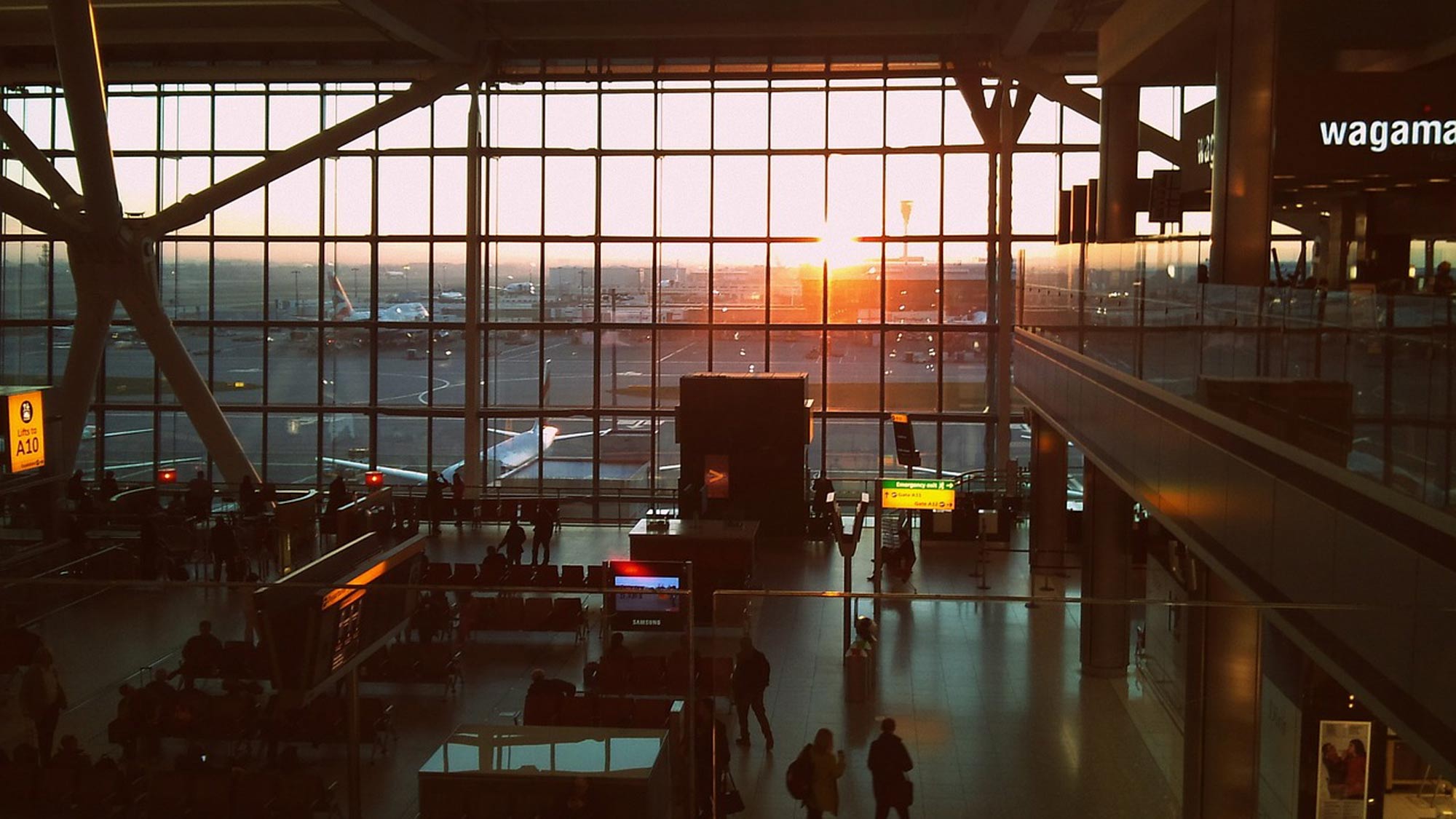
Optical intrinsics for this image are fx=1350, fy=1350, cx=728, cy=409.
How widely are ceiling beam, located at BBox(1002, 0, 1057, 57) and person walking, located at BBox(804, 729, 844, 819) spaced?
17.1 m

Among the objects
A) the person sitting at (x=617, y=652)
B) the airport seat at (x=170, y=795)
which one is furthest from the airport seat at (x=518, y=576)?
the airport seat at (x=170, y=795)

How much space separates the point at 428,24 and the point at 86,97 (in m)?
6.75

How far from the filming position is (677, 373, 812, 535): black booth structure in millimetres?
25578

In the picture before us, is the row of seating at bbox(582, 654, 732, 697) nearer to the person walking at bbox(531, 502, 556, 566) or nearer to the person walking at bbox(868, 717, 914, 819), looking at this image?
the person walking at bbox(868, 717, 914, 819)

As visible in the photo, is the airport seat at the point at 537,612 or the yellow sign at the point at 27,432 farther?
the yellow sign at the point at 27,432

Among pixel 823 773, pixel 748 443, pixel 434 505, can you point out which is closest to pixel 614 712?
pixel 823 773

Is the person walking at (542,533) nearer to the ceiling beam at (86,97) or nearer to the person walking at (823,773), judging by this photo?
the ceiling beam at (86,97)

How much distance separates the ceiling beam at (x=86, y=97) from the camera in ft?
68.5

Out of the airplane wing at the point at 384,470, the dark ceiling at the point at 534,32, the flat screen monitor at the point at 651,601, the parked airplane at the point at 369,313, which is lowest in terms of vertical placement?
the airplane wing at the point at 384,470

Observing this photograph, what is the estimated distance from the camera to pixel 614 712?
7.96 metres

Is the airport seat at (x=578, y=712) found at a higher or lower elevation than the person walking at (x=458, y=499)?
higher

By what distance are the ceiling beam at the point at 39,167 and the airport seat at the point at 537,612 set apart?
64.2ft

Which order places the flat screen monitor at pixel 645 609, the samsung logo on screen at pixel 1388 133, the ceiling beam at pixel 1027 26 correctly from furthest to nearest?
1. the ceiling beam at pixel 1027 26
2. the samsung logo on screen at pixel 1388 133
3. the flat screen monitor at pixel 645 609

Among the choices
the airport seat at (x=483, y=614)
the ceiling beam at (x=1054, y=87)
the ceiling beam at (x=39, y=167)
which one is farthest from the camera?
the ceiling beam at (x=1054, y=87)
